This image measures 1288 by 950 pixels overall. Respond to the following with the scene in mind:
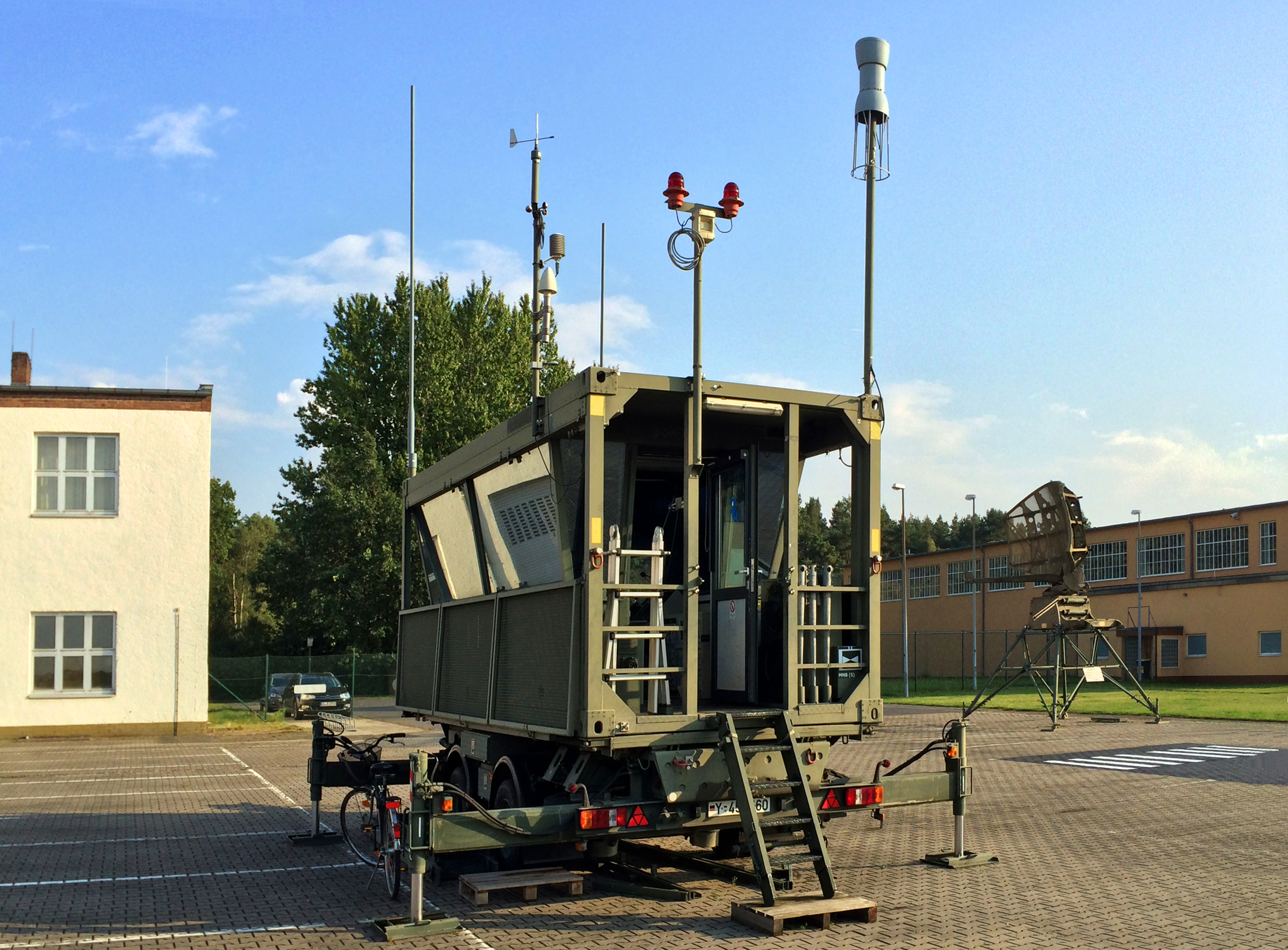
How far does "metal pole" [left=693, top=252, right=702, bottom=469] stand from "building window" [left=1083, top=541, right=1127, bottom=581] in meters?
49.6

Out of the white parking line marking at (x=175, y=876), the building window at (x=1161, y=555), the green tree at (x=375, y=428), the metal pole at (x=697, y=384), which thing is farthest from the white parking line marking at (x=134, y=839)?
the building window at (x=1161, y=555)

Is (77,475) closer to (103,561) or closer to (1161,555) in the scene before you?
(103,561)

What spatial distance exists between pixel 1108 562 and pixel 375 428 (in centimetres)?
3348

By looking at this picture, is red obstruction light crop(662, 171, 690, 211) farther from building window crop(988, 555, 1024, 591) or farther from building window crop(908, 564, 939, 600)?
building window crop(908, 564, 939, 600)

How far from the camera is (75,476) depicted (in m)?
26.3

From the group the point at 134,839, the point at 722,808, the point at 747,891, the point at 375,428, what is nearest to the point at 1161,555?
the point at 375,428

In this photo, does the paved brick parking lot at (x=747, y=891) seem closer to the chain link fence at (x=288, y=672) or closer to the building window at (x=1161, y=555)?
the chain link fence at (x=288, y=672)

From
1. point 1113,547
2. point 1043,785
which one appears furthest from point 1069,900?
point 1113,547

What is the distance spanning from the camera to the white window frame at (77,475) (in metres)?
26.1

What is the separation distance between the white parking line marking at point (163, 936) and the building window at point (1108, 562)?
51.0m

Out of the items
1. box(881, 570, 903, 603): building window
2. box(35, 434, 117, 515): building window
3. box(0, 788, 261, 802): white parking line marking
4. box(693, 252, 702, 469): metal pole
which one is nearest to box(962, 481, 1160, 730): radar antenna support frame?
box(0, 788, 261, 802): white parking line marking

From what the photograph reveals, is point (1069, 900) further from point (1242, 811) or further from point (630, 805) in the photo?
point (1242, 811)

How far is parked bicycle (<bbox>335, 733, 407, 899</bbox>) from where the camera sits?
855 centimetres

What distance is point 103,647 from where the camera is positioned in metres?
26.0
